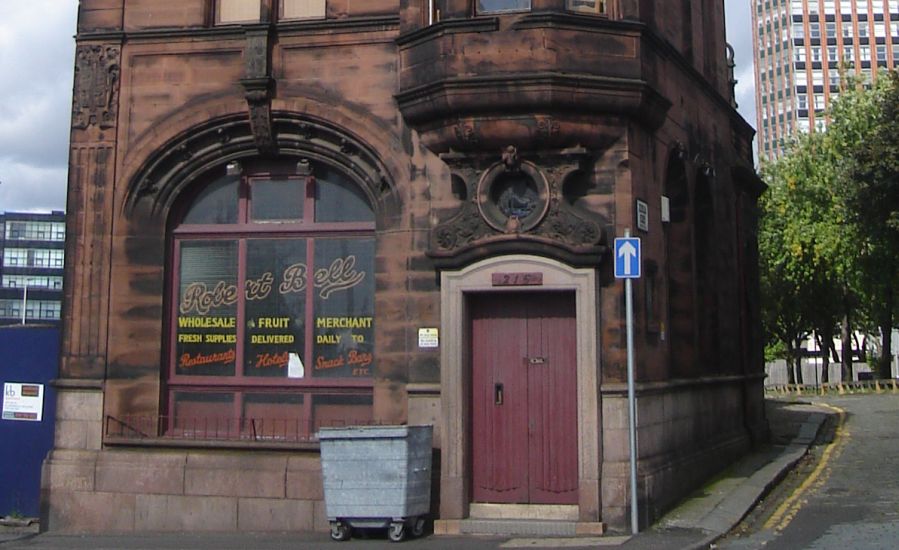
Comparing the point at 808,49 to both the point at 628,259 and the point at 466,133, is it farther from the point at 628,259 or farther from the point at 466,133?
the point at 628,259

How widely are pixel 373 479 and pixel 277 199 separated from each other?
13.6ft

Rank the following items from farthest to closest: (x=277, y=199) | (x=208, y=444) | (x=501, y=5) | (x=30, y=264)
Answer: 1. (x=30, y=264)
2. (x=277, y=199)
3. (x=208, y=444)
4. (x=501, y=5)

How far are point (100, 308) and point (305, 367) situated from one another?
2746 millimetres

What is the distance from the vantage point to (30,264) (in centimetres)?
12050

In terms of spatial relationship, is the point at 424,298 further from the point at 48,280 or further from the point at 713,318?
the point at 48,280

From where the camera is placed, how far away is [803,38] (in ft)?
433

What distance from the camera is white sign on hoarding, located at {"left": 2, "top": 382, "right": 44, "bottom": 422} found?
13.7 meters

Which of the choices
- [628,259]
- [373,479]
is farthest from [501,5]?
[373,479]

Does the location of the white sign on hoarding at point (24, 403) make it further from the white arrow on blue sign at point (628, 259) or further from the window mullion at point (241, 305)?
the white arrow on blue sign at point (628, 259)

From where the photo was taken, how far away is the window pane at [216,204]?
13.5 meters

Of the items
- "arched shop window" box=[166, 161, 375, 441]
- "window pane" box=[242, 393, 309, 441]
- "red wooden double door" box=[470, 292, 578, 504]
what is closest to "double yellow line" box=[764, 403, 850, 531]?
"red wooden double door" box=[470, 292, 578, 504]

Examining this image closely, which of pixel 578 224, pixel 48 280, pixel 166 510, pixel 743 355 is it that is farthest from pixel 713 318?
pixel 48 280

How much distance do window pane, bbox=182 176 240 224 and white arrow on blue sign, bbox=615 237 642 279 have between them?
5223 mm

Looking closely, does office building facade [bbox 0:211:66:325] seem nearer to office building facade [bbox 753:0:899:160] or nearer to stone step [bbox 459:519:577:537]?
office building facade [bbox 753:0:899:160]
